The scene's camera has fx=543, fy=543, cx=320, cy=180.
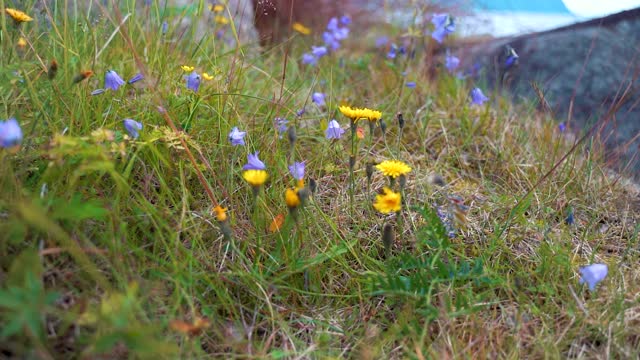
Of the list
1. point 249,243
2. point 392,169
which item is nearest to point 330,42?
point 392,169

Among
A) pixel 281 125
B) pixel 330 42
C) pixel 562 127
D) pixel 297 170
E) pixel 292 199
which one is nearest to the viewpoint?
pixel 292 199

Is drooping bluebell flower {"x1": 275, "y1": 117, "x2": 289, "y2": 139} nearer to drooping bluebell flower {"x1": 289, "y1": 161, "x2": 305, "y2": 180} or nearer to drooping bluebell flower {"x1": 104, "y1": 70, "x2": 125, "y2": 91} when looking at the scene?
drooping bluebell flower {"x1": 289, "y1": 161, "x2": 305, "y2": 180}

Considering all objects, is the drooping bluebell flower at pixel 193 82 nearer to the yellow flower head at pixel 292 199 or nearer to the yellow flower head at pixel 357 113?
the yellow flower head at pixel 357 113

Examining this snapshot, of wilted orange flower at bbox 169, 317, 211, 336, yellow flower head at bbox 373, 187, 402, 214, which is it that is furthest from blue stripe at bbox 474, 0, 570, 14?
wilted orange flower at bbox 169, 317, 211, 336

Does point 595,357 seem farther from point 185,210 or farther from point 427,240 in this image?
point 185,210

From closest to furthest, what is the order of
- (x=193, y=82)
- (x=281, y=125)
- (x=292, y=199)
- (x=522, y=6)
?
(x=292, y=199) → (x=193, y=82) → (x=281, y=125) → (x=522, y=6)

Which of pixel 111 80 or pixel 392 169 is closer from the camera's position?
pixel 392 169

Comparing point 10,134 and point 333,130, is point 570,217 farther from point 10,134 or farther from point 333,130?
point 10,134

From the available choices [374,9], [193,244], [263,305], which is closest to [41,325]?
[193,244]
